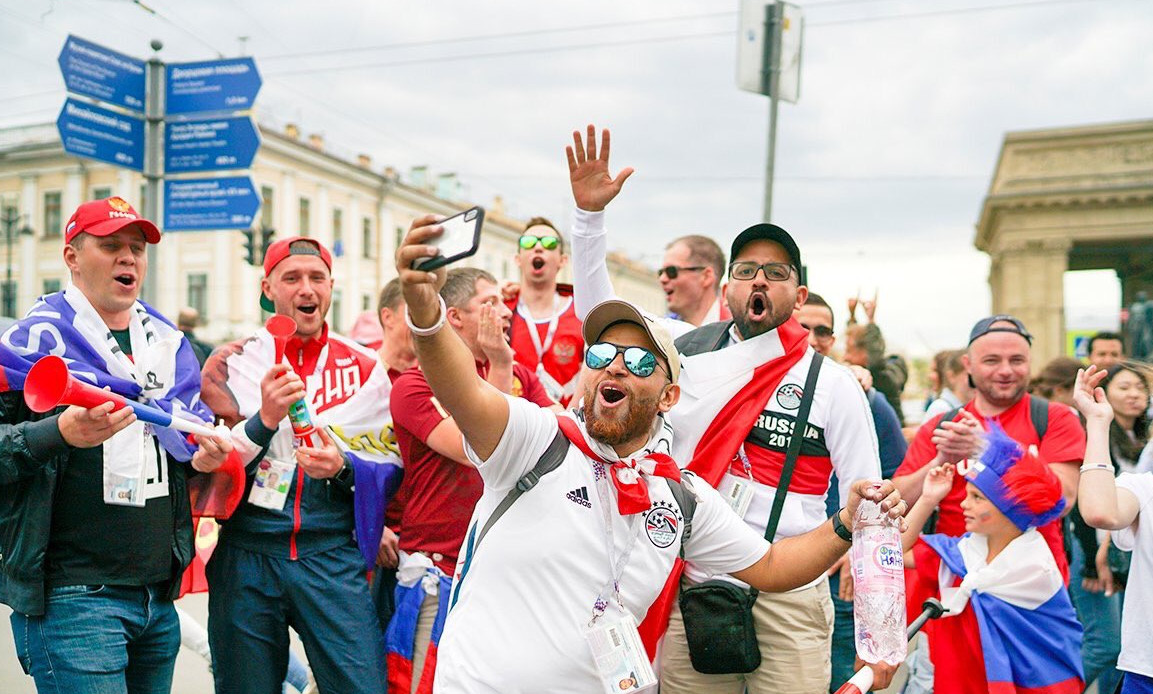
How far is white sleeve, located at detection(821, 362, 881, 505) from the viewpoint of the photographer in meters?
3.37

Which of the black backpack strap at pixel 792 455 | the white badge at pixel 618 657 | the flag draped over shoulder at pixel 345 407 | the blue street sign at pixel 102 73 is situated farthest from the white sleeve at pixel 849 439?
the blue street sign at pixel 102 73

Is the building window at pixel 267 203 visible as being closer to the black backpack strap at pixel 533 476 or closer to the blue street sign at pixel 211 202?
the blue street sign at pixel 211 202

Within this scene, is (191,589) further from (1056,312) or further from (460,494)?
(1056,312)

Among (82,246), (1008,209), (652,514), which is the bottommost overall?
(652,514)

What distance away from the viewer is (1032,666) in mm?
3807

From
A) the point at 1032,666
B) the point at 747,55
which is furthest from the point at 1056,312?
the point at 1032,666

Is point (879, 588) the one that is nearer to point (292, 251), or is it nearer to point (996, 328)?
point (996, 328)

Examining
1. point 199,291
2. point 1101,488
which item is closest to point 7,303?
point 199,291

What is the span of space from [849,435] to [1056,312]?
28.3m

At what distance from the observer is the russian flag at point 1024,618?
381 cm

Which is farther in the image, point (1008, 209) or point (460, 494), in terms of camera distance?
point (1008, 209)

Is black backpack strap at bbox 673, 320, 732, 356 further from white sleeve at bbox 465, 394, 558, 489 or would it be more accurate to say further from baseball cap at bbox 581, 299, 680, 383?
white sleeve at bbox 465, 394, 558, 489

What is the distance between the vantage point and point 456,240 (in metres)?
2.06

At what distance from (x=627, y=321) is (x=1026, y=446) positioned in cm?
251
